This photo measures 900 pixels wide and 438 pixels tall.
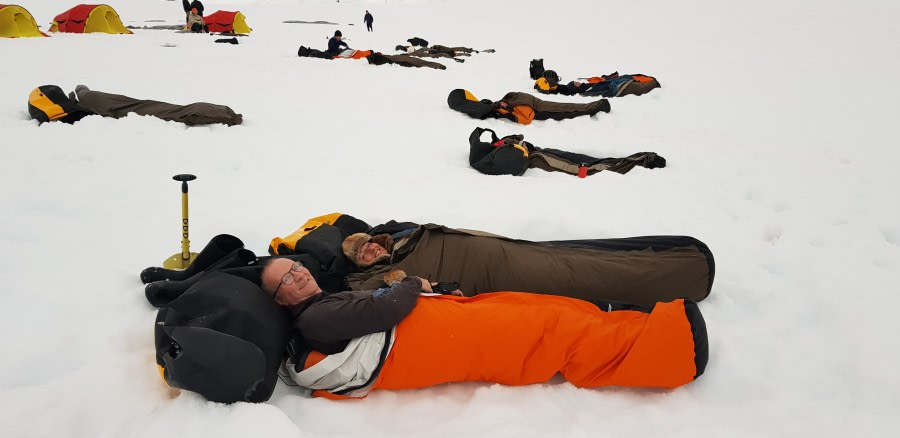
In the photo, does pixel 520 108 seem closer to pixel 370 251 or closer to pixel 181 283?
pixel 370 251

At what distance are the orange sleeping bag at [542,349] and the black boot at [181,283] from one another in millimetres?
683

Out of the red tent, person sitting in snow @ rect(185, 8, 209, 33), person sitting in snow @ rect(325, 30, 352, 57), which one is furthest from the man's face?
person sitting in snow @ rect(185, 8, 209, 33)

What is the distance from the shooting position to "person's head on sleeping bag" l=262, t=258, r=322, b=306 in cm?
222

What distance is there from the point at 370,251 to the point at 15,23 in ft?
37.1

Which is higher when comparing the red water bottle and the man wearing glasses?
the red water bottle

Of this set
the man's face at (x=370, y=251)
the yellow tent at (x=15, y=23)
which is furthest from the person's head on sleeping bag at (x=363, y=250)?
the yellow tent at (x=15, y=23)

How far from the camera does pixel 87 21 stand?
12.2m

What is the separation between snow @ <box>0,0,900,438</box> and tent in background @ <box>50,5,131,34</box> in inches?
107

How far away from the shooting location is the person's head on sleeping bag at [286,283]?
2221 mm

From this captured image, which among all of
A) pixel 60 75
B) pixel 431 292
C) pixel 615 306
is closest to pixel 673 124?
pixel 615 306

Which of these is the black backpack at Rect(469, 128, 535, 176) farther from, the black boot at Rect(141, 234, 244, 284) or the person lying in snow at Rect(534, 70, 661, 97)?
the person lying in snow at Rect(534, 70, 661, 97)

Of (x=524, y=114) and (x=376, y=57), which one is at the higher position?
(x=376, y=57)

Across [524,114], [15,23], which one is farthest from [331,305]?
[15,23]

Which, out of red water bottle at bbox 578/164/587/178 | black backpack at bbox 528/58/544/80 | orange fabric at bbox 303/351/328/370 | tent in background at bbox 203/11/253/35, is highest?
tent in background at bbox 203/11/253/35
